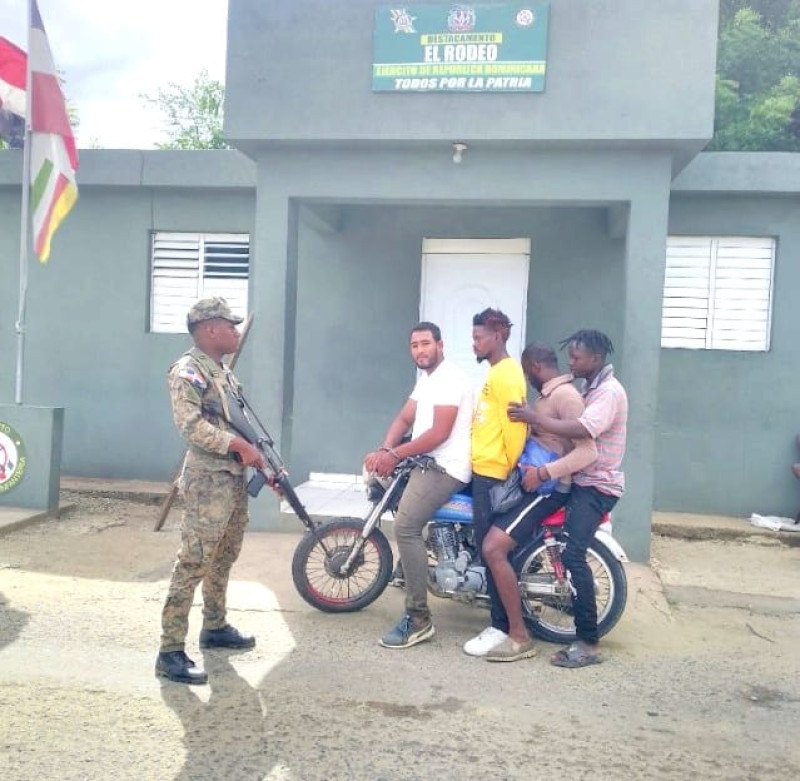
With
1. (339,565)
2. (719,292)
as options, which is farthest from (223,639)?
(719,292)

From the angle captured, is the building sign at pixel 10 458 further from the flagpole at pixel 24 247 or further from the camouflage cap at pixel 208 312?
the camouflage cap at pixel 208 312

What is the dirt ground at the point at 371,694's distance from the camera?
11.0 feet

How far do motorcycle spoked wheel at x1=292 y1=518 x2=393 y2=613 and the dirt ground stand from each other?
0.43 feet

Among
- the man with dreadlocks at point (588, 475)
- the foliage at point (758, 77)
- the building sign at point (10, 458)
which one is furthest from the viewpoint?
the foliage at point (758, 77)

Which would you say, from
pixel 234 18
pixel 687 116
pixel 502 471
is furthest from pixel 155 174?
pixel 502 471

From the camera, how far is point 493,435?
464cm

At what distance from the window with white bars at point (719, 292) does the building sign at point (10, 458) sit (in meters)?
6.17

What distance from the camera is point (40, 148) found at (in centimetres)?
784

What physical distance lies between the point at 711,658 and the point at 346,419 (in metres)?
4.81

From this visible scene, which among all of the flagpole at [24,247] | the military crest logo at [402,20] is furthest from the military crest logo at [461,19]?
the flagpole at [24,247]

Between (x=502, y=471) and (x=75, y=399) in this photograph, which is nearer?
(x=502, y=471)

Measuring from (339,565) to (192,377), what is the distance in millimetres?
1566

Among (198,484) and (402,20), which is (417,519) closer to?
(198,484)

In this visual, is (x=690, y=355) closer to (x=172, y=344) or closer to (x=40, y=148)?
(x=172, y=344)
